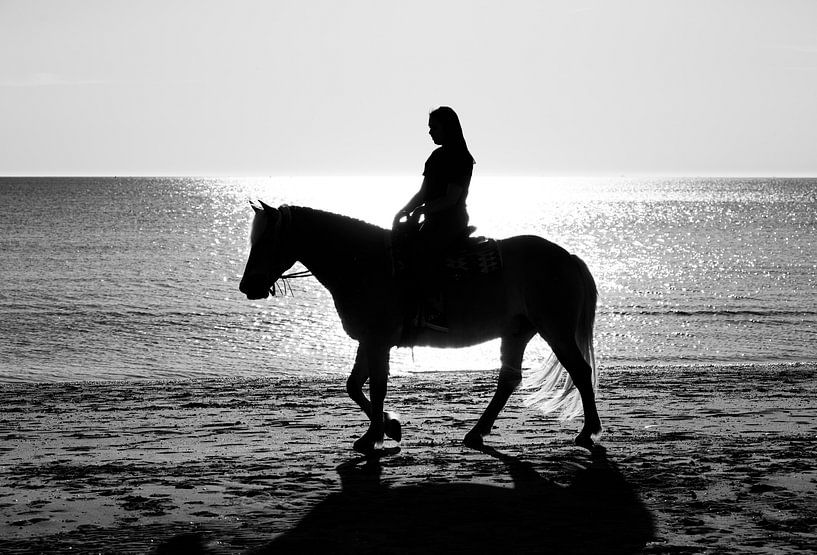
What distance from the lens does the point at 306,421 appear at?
10492 millimetres

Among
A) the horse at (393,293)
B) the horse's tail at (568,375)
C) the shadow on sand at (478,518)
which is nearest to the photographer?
the shadow on sand at (478,518)

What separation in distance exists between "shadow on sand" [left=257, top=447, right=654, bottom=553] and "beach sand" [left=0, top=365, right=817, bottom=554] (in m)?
0.02

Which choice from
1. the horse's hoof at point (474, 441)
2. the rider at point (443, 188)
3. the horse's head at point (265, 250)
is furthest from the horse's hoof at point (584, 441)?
the horse's head at point (265, 250)

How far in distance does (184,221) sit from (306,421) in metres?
101

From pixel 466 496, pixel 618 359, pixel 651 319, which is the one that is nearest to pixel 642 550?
pixel 466 496

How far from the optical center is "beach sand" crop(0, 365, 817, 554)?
20.3 ft

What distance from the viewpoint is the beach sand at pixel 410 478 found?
20.3ft

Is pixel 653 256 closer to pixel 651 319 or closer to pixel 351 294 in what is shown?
pixel 651 319

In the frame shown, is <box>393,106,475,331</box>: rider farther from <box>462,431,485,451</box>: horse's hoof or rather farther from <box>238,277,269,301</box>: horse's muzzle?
<box>238,277,269,301</box>: horse's muzzle

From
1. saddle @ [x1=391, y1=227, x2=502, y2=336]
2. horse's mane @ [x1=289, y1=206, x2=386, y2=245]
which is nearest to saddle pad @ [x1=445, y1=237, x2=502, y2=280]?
saddle @ [x1=391, y1=227, x2=502, y2=336]

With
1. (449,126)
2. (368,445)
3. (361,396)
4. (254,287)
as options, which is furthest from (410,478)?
(449,126)

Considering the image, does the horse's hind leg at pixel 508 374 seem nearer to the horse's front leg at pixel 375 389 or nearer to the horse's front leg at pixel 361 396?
the horse's front leg at pixel 361 396

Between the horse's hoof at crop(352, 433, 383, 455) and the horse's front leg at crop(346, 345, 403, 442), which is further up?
the horse's front leg at crop(346, 345, 403, 442)

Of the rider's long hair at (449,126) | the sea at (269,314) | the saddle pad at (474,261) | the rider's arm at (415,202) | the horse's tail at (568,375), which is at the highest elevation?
the rider's long hair at (449,126)
